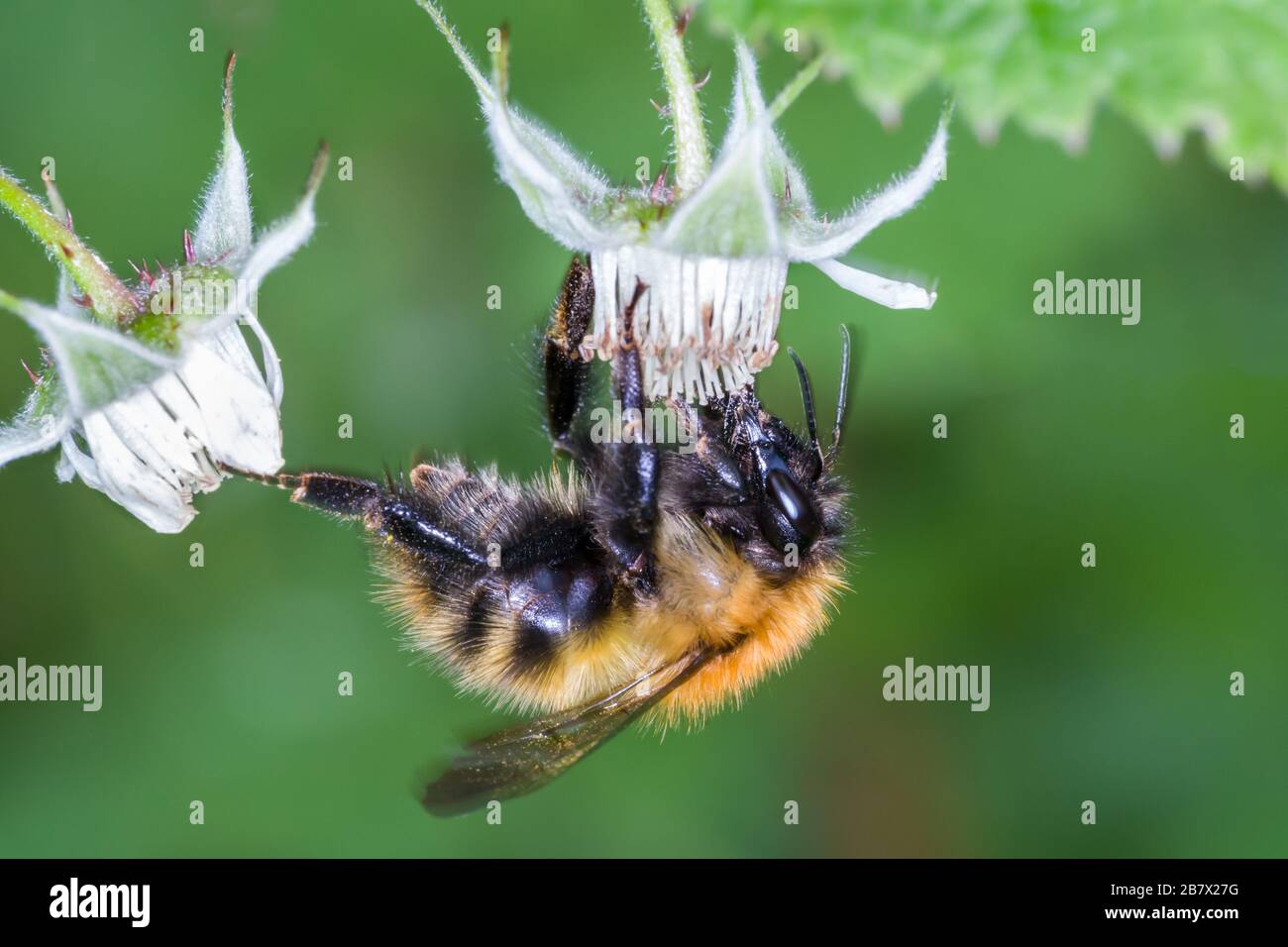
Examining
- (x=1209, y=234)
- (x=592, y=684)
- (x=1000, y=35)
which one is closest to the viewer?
(x=1000, y=35)

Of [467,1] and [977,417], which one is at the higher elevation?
[467,1]

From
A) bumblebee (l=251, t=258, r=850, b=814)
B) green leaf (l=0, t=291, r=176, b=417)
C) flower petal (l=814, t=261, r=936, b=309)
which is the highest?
flower petal (l=814, t=261, r=936, b=309)

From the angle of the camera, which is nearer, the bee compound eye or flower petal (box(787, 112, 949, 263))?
flower petal (box(787, 112, 949, 263))

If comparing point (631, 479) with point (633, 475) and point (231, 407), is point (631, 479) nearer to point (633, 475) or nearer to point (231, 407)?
point (633, 475)

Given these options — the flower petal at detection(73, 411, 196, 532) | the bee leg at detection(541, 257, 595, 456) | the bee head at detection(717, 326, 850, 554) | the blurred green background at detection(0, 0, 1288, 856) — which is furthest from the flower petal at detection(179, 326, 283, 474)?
the blurred green background at detection(0, 0, 1288, 856)

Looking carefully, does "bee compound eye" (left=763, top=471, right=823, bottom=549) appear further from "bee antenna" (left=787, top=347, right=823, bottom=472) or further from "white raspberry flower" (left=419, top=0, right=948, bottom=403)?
"white raspberry flower" (left=419, top=0, right=948, bottom=403)

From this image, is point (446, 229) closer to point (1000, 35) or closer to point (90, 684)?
point (90, 684)

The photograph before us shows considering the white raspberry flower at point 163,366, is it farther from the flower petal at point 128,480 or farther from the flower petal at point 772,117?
the flower petal at point 772,117

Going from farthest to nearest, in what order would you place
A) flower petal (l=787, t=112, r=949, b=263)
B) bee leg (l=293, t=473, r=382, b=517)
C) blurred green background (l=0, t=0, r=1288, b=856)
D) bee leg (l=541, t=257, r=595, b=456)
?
blurred green background (l=0, t=0, r=1288, b=856) < bee leg (l=293, t=473, r=382, b=517) < bee leg (l=541, t=257, r=595, b=456) < flower petal (l=787, t=112, r=949, b=263)
